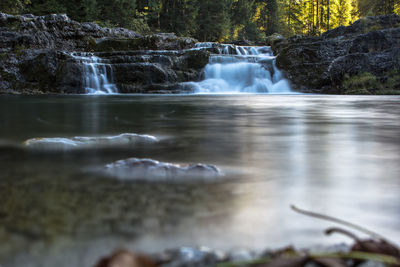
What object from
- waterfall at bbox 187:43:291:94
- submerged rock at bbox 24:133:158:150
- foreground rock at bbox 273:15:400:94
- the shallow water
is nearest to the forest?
waterfall at bbox 187:43:291:94

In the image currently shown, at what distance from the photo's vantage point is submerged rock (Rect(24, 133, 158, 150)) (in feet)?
7.11

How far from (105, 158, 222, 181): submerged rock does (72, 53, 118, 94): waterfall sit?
13.1 meters

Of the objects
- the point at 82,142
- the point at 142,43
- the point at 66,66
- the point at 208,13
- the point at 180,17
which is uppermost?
the point at 208,13

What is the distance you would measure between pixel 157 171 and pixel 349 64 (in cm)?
1284

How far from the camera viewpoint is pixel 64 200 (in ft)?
3.75

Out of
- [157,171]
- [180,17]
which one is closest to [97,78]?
[157,171]

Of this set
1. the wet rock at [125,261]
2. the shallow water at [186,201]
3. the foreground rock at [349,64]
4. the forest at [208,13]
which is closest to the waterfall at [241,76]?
the foreground rock at [349,64]

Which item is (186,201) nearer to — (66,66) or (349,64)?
(349,64)

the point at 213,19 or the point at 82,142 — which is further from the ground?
the point at 213,19

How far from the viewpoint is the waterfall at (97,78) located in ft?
46.6

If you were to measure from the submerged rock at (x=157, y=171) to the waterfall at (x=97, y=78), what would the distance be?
13.1 m

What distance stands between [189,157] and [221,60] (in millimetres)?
14418

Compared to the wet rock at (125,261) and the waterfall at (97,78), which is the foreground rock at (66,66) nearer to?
the waterfall at (97,78)

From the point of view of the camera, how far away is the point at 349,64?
12.9 m
